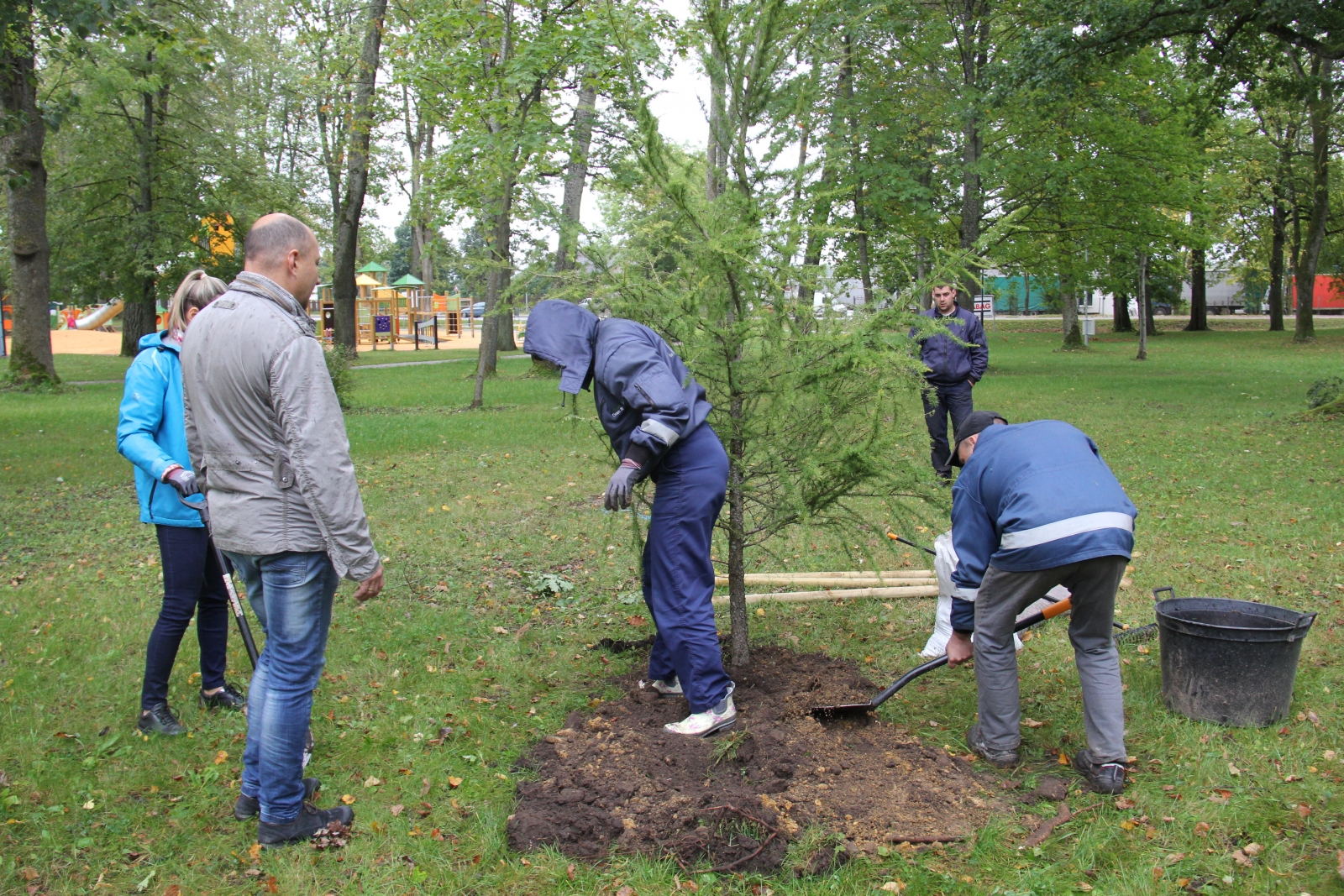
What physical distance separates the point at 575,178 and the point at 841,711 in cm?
1933

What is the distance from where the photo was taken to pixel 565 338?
376 centimetres

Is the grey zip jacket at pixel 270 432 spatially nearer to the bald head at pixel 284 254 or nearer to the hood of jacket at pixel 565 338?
the bald head at pixel 284 254

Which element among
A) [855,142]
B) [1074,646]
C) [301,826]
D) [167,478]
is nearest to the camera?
[301,826]

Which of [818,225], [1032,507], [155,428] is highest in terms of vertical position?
[818,225]

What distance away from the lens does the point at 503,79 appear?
13172 millimetres

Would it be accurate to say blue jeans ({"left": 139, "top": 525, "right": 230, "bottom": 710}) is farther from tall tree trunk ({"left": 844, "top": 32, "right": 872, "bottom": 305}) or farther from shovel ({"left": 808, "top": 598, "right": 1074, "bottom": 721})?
tall tree trunk ({"left": 844, "top": 32, "right": 872, "bottom": 305})

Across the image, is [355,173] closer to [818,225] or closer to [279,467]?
[818,225]

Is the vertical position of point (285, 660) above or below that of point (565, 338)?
below

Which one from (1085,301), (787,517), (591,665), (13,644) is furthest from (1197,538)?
(1085,301)

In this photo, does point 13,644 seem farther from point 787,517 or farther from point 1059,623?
point 1059,623

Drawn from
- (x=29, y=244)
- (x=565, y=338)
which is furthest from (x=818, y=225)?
(x=29, y=244)

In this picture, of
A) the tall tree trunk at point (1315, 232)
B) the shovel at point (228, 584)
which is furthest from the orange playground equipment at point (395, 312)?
the shovel at point (228, 584)

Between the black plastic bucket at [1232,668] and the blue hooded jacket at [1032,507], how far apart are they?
830mm

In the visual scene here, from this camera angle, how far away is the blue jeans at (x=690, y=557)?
12.4 ft
